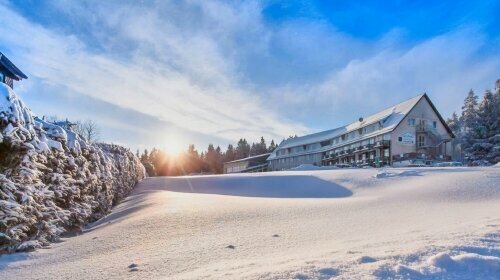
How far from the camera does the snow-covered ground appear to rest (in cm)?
368

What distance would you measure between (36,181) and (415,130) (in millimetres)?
38241

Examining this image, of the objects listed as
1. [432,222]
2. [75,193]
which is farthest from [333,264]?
[75,193]

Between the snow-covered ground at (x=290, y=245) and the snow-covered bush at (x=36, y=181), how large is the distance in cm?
45

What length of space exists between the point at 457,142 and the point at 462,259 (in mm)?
41314

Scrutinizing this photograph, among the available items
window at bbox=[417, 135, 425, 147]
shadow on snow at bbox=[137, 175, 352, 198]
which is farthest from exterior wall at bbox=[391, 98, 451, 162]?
shadow on snow at bbox=[137, 175, 352, 198]

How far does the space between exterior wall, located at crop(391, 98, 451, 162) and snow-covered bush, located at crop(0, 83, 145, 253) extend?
111 ft

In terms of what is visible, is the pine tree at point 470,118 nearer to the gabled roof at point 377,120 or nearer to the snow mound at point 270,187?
the gabled roof at point 377,120

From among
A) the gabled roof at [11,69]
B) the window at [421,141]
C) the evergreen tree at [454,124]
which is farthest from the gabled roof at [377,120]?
the gabled roof at [11,69]

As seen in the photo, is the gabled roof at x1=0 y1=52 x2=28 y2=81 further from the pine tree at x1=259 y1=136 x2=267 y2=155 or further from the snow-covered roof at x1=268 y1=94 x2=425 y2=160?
the pine tree at x1=259 y1=136 x2=267 y2=155

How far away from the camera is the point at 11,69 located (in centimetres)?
1773

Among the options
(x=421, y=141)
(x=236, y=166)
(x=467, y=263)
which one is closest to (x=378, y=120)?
(x=421, y=141)

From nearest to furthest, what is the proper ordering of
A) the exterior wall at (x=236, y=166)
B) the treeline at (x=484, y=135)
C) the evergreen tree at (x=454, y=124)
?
the treeline at (x=484, y=135), the evergreen tree at (x=454, y=124), the exterior wall at (x=236, y=166)

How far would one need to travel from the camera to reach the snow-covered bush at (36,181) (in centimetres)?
529

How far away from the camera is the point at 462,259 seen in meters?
3.71
